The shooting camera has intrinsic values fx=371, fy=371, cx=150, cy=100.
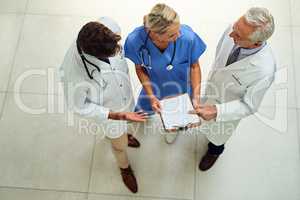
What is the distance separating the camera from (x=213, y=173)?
234cm

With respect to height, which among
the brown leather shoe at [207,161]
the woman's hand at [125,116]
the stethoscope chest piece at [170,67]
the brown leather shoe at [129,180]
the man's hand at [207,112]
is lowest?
the brown leather shoe at [129,180]

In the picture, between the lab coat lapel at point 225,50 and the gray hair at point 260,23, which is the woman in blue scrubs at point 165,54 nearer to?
the lab coat lapel at point 225,50

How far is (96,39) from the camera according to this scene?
4.70 feet

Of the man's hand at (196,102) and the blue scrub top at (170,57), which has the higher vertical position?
the blue scrub top at (170,57)

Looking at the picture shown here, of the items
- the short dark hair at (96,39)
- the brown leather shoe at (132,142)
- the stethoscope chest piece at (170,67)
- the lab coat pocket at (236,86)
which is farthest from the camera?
the brown leather shoe at (132,142)

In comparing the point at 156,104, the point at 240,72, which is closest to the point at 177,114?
the point at 156,104

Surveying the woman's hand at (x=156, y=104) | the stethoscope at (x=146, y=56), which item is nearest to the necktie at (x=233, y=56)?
the stethoscope at (x=146, y=56)

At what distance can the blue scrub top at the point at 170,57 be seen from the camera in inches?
67.6

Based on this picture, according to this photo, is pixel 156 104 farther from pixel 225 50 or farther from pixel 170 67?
pixel 225 50

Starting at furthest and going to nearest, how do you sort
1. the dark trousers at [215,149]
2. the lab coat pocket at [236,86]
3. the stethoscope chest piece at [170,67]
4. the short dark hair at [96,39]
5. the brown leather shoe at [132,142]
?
the brown leather shoe at [132,142]
the dark trousers at [215,149]
the stethoscope chest piece at [170,67]
the lab coat pocket at [236,86]
the short dark hair at [96,39]

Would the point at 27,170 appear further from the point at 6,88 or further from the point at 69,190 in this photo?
the point at 6,88

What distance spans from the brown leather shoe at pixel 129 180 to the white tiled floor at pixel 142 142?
0.05 metres

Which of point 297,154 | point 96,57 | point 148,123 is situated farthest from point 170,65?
point 297,154

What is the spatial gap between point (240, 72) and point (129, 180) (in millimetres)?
1023
